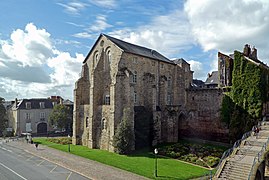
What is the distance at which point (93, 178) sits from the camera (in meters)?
24.8

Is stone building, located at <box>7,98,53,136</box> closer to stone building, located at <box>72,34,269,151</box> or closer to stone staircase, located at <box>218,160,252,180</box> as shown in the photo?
stone building, located at <box>72,34,269,151</box>

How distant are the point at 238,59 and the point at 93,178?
86.9 feet

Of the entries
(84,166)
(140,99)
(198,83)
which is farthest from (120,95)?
(198,83)

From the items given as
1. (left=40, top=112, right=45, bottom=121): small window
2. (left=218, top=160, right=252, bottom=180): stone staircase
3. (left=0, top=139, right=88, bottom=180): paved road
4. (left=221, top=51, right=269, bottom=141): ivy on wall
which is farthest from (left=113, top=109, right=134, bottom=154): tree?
(left=40, top=112, right=45, bottom=121): small window

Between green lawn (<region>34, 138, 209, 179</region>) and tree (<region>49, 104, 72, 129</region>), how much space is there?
20389mm

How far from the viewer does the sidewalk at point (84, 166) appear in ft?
83.3

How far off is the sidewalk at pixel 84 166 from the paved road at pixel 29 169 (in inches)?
34.8

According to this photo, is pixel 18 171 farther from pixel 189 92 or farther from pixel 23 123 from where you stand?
pixel 23 123

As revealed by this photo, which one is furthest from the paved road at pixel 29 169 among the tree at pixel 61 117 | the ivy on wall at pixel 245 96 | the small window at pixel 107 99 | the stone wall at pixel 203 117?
the stone wall at pixel 203 117

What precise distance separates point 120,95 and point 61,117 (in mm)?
25339

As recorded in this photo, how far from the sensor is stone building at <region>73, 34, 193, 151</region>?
38.2 metres

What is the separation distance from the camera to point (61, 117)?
58469 mm

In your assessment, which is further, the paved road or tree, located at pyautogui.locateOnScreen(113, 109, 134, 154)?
tree, located at pyautogui.locateOnScreen(113, 109, 134, 154)

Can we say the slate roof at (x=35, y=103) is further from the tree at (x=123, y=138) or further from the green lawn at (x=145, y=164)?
the tree at (x=123, y=138)
